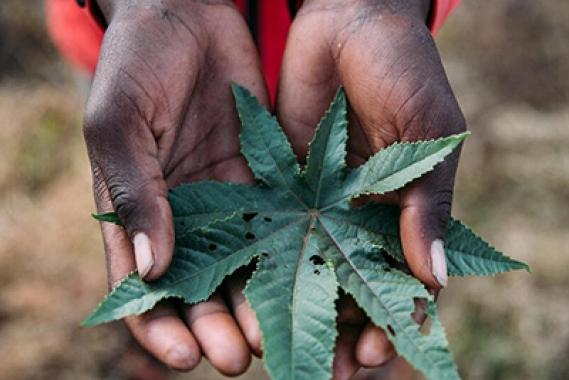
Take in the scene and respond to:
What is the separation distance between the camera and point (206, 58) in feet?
8.16

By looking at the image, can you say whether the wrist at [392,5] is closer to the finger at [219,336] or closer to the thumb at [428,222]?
the thumb at [428,222]

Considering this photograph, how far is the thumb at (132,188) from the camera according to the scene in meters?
1.80

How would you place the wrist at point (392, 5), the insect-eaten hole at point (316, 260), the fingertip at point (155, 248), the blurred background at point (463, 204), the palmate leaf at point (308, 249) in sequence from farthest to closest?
the blurred background at point (463, 204) < the wrist at point (392, 5) < the insect-eaten hole at point (316, 260) < the fingertip at point (155, 248) < the palmate leaf at point (308, 249)

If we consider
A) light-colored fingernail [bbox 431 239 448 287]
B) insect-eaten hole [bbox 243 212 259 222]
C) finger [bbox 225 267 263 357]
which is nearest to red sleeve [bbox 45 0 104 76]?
insect-eaten hole [bbox 243 212 259 222]

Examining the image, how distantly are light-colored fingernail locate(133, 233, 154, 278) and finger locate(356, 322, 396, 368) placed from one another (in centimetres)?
68

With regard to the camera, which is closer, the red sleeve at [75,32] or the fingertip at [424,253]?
the fingertip at [424,253]

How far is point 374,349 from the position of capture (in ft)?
5.72

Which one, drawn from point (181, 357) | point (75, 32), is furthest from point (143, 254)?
point (75, 32)

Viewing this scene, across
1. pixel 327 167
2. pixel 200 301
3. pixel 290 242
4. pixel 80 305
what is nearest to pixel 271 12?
pixel 327 167

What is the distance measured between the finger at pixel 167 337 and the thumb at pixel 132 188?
0.13m

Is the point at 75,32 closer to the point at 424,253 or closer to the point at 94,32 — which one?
the point at 94,32

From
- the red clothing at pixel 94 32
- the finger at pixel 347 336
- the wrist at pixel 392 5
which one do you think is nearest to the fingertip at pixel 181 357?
the finger at pixel 347 336

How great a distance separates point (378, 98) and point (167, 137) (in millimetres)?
795

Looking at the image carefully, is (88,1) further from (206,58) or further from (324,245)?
(324,245)
